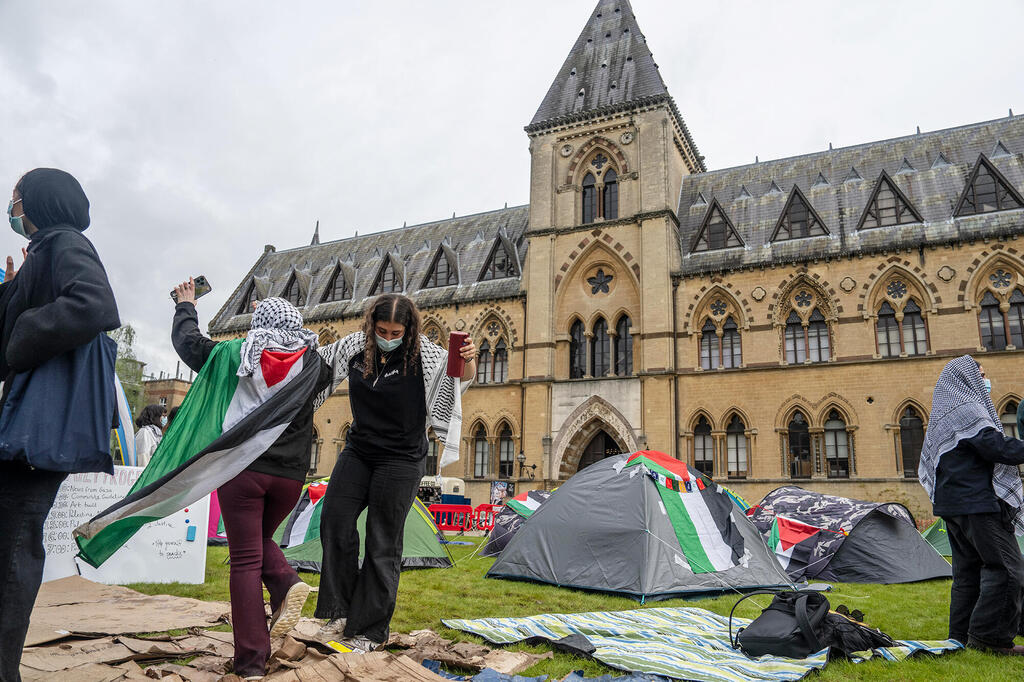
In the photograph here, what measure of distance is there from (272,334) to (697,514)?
7110 mm

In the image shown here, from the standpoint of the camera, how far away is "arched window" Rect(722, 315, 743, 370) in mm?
23188

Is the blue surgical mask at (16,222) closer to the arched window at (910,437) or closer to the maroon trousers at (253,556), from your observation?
the maroon trousers at (253,556)

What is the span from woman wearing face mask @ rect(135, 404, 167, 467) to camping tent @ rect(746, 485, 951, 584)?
9.50 metres

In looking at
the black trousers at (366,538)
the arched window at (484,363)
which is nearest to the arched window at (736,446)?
the arched window at (484,363)

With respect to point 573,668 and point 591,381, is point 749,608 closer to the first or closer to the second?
point 573,668

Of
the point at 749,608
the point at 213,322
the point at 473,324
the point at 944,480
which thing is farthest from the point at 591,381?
the point at 213,322

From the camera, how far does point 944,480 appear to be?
5867mm

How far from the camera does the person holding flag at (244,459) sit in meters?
3.77

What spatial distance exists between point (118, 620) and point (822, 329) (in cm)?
2168

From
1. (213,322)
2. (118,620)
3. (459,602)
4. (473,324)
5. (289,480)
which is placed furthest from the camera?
(213,322)

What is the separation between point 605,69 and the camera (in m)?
28.8

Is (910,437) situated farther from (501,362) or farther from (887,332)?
(501,362)

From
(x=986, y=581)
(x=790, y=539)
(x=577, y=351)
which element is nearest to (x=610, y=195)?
(x=577, y=351)

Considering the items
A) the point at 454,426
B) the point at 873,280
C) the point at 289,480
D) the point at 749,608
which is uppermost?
the point at 873,280
